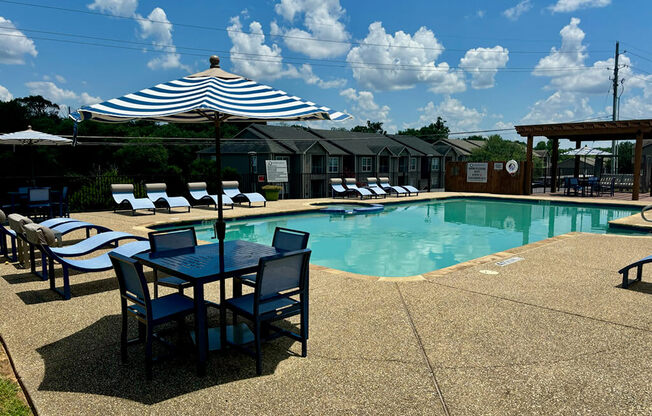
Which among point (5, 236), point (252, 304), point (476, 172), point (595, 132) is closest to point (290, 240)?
point (252, 304)

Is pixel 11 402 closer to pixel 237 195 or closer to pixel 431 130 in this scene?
pixel 237 195

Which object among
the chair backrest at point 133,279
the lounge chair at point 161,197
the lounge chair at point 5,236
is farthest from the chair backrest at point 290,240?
the lounge chair at point 161,197

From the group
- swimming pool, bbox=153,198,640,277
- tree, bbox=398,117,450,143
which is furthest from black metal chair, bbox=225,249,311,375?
tree, bbox=398,117,450,143

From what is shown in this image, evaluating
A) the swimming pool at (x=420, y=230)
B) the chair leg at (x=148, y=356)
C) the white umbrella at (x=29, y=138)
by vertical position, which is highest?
the white umbrella at (x=29, y=138)

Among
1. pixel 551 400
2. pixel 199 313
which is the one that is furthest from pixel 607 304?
pixel 199 313

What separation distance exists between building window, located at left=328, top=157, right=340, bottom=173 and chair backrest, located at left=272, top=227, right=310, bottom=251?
2868 centimetres

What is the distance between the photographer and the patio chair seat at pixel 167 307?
11.1 ft

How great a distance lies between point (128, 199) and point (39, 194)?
3161 millimetres

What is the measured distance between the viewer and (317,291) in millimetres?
5469

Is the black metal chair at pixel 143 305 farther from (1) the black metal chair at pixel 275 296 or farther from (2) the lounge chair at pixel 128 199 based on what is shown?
(2) the lounge chair at pixel 128 199

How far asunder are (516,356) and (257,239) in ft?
28.7

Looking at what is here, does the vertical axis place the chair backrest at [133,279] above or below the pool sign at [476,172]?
below

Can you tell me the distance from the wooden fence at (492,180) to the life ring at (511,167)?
165 mm

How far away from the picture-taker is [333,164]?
33719 mm
